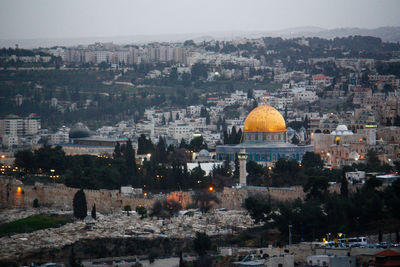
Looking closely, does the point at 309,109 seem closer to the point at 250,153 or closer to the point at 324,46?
the point at 250,153

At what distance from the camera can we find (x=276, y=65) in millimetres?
141500

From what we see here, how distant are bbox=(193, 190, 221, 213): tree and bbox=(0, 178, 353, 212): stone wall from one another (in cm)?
30

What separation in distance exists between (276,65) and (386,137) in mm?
71198

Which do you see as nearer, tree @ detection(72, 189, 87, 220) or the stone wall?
tree @ detection(72, 189, 87, 220)

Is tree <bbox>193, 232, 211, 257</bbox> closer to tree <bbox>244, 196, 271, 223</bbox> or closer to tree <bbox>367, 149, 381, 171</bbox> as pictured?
tree <bbox>244, 196, 271, 223</bbox>

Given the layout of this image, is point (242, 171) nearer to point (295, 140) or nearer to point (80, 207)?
point (80, 207)

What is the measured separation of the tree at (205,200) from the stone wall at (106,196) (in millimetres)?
300

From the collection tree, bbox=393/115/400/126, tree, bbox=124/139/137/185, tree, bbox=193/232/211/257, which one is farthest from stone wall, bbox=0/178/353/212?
tree, bbox=393/115/400/126

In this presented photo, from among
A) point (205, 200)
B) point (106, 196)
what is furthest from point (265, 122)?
point (205, 200)

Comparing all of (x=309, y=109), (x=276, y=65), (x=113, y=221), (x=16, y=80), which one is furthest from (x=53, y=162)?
(x=276, y=65)

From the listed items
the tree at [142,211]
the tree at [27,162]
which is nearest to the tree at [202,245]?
the tree at [142,211]

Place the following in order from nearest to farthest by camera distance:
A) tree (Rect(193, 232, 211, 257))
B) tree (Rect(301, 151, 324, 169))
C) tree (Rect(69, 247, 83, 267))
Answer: tree (Rect(69, 247, 83, 267))
tree (Rect(193, 232, 211, 257))
tree (Rect(301, 151, 324, 169))

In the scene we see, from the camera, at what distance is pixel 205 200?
52.6 meters

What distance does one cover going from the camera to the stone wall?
2087 inches
